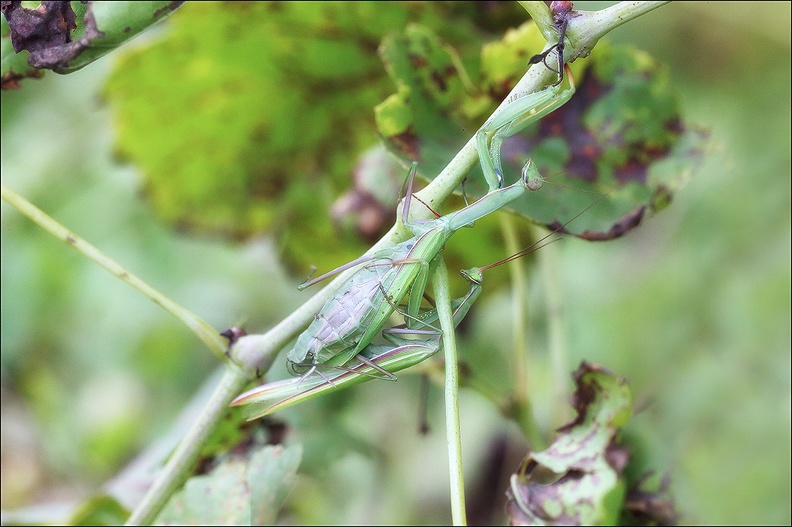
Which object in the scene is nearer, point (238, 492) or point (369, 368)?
point (369, 368)

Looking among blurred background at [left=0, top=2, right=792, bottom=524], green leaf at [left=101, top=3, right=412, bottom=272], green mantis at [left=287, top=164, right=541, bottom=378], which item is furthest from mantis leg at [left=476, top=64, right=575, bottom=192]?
green leaf at [left=101, top=3, right=412, bottom=272]

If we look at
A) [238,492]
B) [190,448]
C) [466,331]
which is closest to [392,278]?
[190,448]

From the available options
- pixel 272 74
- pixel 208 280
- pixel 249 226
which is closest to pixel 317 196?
pixel 249 226

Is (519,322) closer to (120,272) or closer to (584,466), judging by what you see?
(584,466)

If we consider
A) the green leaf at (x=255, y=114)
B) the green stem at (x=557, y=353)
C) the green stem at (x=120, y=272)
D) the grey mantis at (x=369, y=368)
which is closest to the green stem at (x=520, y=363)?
the green stem at (x=557, y=353)

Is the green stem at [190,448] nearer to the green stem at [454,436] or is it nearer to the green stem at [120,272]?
the green stem at [120,272]

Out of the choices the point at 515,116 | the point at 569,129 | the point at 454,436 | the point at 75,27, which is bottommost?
the point at 454,436

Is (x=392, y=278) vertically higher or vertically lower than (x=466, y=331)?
higher

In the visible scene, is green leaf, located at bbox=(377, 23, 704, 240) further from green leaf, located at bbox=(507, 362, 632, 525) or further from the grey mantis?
green leaf, located at bbox=(507, 362, 632, 525)
